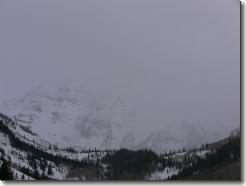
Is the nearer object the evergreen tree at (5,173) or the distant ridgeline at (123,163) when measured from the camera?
the distant ridgeline at (123,163)

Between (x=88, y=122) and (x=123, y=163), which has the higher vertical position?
(x=88, y=122)

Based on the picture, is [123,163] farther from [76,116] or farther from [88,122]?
[76,116]

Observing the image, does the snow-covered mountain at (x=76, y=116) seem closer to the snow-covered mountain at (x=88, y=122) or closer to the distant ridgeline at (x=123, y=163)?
the snow-covered mountain at (x=88, y=122)

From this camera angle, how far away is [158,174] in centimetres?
569

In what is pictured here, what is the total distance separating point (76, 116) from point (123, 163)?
2.31 ft

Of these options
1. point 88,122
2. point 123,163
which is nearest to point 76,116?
point 88,122

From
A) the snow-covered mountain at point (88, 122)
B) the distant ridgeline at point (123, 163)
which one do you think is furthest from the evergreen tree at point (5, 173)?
the snow-covered mountain at point (88, 122)

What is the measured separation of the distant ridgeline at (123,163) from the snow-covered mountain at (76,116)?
0.11m

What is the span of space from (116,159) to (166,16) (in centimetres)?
157

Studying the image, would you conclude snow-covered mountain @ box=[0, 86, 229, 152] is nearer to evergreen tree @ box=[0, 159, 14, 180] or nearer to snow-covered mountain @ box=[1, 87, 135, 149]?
snow-covered mountain @ box=[1, 87, 135, 149]

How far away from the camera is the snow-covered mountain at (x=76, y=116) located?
599 centimetres

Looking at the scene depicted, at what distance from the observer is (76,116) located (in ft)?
20.0

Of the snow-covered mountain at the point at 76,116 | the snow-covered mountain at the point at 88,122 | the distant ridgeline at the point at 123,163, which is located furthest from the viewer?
the snow-covered mountain at the point at 76,116

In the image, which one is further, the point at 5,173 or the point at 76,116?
the point at 76,116
